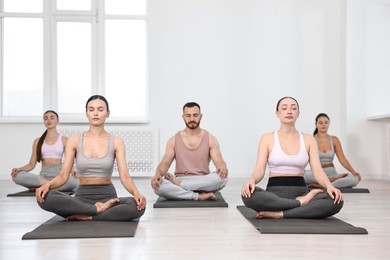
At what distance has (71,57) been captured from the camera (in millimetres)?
7887

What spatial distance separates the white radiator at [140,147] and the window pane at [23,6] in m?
1.84

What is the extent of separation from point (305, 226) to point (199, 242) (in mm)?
737

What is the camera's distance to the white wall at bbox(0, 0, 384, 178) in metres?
7.74

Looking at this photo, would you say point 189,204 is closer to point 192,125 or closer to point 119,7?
point 192,125

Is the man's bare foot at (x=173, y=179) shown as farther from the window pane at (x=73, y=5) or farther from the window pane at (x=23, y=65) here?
the window pane at (x=73, y=5)

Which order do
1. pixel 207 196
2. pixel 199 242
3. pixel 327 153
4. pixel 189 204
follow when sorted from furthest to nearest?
pixel 327 153 → pixel 207 196 → pixel 189 204 → pixel 199 242

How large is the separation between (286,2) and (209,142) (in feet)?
12.4

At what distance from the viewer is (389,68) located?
757cm

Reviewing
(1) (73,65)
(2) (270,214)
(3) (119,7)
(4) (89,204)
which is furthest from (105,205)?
(3) (119,7)

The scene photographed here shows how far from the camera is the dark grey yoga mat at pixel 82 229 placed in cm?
297

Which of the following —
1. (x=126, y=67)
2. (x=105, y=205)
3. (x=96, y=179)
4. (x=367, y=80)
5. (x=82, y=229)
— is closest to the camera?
(x=82, y=229)

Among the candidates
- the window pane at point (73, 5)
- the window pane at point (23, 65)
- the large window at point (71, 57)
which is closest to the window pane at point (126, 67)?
the large window at point (71, 57)

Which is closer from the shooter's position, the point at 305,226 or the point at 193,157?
the point at 305,226

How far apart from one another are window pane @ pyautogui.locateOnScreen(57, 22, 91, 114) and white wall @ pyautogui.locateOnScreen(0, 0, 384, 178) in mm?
643
